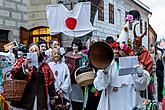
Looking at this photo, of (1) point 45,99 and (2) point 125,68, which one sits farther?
(1) point 45,99

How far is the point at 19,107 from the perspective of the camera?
5875 millimetres

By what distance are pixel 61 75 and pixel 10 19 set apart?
670 centimetres

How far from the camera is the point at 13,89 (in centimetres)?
552

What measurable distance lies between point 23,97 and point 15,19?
26.0 feet

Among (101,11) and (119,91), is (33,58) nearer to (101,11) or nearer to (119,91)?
(119,91)

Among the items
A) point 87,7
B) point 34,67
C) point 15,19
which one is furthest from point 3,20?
point 34,67

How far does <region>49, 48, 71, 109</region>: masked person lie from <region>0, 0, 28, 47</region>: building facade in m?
5.89

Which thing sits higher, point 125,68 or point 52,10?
point 52,10

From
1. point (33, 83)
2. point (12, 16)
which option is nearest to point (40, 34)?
point (12, 16)

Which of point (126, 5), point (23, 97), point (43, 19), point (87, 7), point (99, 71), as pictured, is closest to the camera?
point (99, 71)

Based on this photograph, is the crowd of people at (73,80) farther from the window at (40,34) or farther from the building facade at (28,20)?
the window at (40,34)

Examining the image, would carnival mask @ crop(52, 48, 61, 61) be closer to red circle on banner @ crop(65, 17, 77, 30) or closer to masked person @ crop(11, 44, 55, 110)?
masked person @ crop(11, 44, 55, 110)

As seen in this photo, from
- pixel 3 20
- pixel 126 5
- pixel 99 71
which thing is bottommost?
pixel 99 71

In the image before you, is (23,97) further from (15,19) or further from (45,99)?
(15,19)
